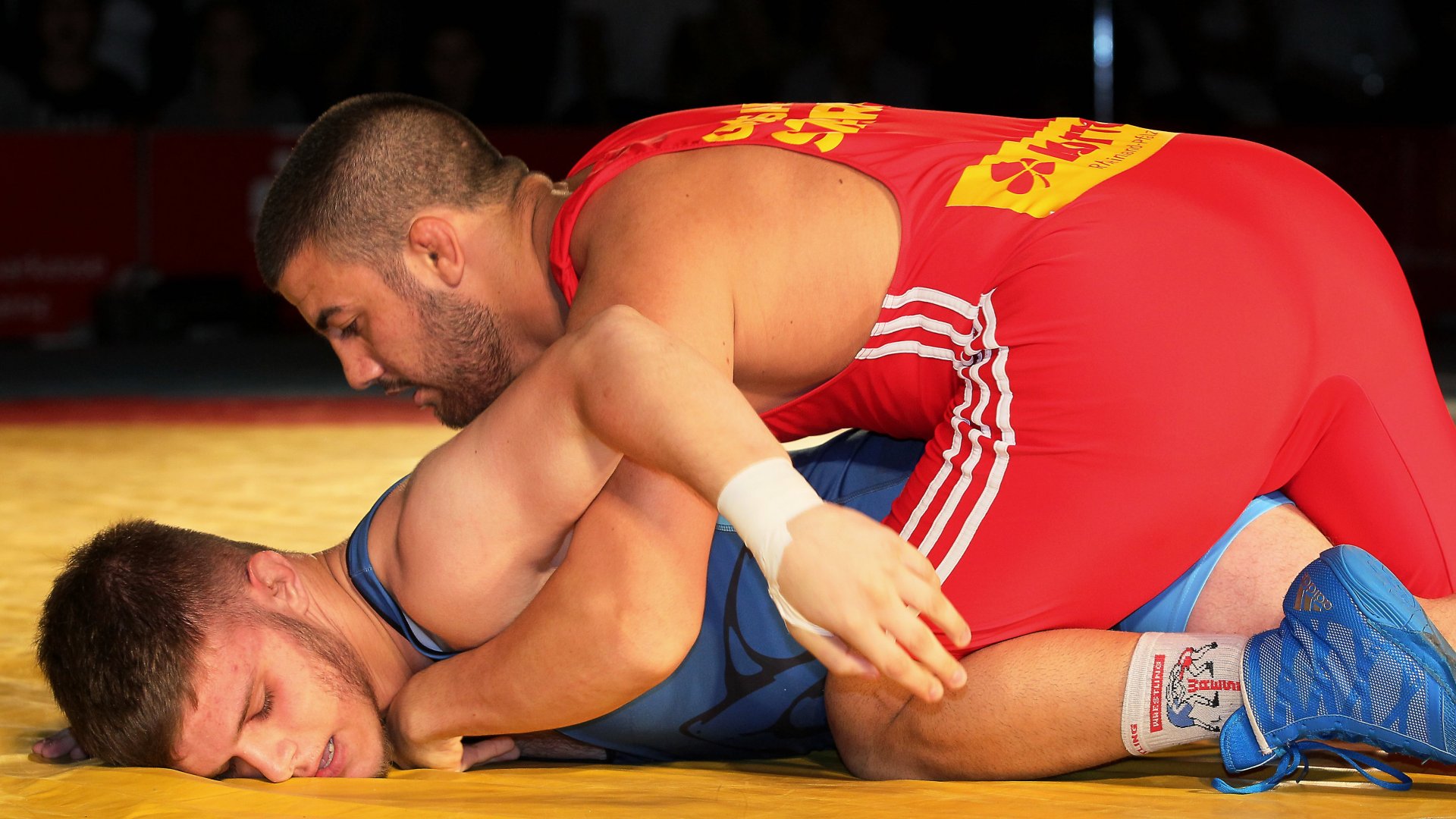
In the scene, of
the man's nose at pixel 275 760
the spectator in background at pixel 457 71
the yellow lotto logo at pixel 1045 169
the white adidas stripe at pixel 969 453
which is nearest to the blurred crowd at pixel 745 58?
the spectator in background at pixel 457 71

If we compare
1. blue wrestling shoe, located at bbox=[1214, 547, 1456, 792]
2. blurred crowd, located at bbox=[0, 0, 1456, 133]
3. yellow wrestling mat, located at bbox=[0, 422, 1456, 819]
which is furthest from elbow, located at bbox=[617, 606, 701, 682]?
blurred crowd, located at bbox=[0, 0, 1456, 133]

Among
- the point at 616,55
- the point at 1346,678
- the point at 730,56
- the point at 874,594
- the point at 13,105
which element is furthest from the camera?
the point at 616,55

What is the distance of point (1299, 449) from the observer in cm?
164

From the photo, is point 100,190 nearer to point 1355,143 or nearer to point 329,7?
point 329,7

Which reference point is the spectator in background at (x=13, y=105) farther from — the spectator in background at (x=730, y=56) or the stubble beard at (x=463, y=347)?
the stubble beard at (x=463, y=347)

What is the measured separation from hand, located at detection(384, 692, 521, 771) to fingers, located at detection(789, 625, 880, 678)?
58 cm

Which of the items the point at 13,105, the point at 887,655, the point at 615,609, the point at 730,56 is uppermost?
the point at 887,655

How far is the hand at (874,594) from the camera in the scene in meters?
1.14

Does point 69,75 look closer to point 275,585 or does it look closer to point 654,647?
point 275,585

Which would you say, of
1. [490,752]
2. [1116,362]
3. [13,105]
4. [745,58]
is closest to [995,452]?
[1116,362]

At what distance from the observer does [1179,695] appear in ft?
4.82

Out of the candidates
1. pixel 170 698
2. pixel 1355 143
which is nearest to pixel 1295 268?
pixel 170 698

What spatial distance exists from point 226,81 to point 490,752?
5.92 m

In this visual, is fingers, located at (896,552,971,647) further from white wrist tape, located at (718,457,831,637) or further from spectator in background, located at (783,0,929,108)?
spectator in background, located at (783,0,929,108)
